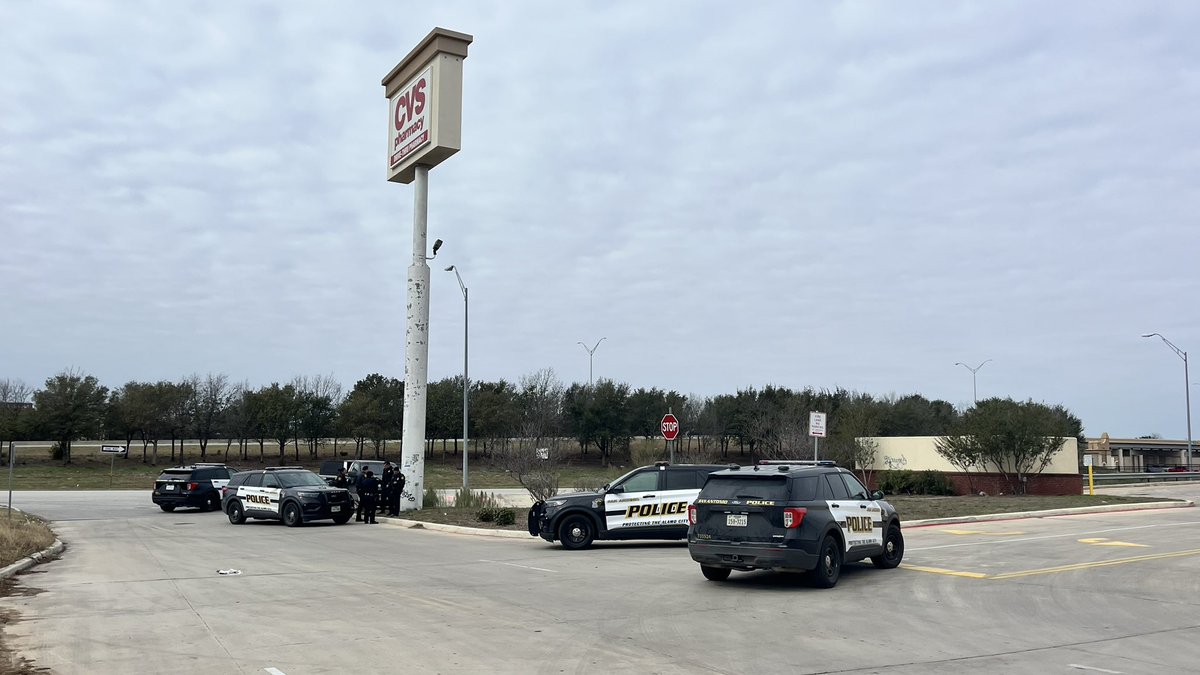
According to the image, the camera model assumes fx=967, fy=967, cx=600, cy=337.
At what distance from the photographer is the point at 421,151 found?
97.7ft

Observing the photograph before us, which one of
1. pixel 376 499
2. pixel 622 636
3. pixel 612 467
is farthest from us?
pixel 612 467

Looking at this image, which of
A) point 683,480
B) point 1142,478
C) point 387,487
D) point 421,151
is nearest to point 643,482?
→ point 683,480

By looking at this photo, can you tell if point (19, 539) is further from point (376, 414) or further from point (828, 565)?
point (376, 414)

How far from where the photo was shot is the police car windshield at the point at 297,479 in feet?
87.5

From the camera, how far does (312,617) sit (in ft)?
35.5

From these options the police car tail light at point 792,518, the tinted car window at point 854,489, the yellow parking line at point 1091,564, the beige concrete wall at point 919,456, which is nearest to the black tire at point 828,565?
the police car tail light at point 792,518

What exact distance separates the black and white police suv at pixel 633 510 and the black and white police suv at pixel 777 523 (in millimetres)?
4970

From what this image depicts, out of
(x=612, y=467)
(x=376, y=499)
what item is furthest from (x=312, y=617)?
(x=612, y=467)

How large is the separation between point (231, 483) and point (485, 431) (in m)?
52.8

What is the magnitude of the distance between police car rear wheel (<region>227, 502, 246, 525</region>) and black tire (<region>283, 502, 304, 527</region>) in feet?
6.06

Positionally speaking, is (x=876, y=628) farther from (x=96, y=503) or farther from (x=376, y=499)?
(x=96, y=503)

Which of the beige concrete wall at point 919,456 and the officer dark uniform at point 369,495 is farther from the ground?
the beige concrete wall at point 919,456

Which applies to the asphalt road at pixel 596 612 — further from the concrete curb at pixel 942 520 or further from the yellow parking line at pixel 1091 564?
the concrete curb at pixel 942 520

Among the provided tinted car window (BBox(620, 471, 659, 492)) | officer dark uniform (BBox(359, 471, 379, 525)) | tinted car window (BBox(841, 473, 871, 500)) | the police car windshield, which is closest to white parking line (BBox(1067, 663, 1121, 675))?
tinted car window (BBox(841, 473, 871, 500))
